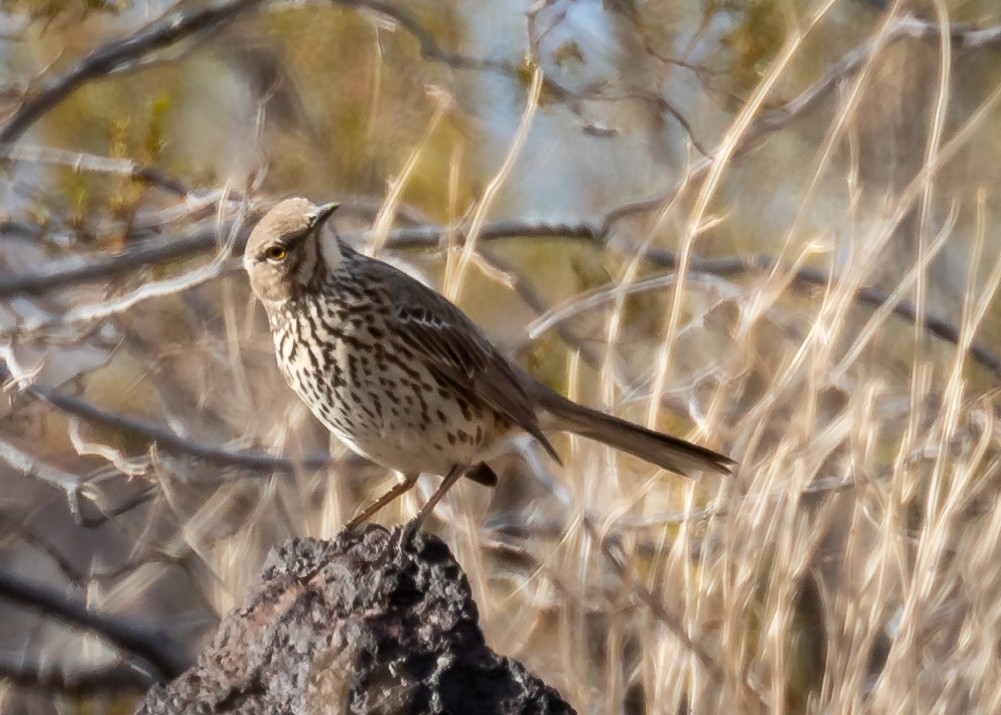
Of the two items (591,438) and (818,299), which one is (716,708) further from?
(818,299)

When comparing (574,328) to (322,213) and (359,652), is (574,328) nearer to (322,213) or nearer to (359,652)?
(322,213)

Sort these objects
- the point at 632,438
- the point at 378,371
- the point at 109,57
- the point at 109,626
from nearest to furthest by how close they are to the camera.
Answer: the point at 378,371, the point at 632,438, the point at 109,57, the point at 109,626

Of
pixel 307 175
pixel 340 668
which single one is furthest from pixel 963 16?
pixel 340 668

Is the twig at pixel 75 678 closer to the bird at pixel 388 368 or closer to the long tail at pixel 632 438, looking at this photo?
the bird at pixel 388 368

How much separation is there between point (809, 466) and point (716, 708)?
2.43 ft

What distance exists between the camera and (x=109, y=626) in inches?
Answer: 219

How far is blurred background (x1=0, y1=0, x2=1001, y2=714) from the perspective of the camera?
14.4 ft

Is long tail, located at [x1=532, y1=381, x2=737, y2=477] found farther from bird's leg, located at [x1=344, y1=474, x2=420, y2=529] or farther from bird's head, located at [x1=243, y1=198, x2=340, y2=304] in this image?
bird's head, located at [x1=243, y1=198, x2=340, y2=304]

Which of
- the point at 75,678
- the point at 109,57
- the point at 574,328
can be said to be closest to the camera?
the point at 109,57

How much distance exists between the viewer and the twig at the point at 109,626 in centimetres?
541

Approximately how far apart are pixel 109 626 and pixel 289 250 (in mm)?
1792

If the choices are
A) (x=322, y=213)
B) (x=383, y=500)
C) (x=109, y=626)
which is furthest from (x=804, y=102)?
(x=109, y=626)

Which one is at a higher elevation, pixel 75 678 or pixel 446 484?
pixel 75 678

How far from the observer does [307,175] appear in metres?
8.01
